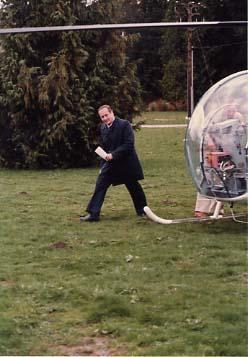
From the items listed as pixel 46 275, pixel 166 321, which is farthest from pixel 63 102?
pixel 166 321

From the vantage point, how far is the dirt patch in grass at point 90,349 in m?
4.80

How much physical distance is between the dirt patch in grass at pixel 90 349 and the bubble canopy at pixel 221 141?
3743 millimetres

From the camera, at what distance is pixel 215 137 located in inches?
342

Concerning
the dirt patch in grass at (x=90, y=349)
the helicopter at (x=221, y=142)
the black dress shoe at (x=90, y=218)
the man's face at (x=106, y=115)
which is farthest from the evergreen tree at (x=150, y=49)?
the dirt patch in grass at (x=90, y=349)

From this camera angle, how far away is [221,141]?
8.59 meters

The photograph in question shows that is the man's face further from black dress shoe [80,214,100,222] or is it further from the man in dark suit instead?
black dress shoe [80,214,100,222]

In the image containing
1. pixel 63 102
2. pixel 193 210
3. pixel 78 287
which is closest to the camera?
pixel 78 287

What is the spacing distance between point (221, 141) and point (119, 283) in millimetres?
2790

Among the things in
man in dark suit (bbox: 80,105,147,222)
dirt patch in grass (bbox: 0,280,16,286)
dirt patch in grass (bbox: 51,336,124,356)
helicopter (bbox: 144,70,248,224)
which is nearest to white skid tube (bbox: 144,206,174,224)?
man in dark suit (bbox: 80,105,147,222)

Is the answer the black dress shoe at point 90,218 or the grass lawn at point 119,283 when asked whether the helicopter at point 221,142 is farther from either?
the black dress shoe at point 90,218

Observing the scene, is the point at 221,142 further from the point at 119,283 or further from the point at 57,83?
the point at 57,83

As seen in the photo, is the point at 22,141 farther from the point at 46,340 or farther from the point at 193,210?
the point at 46,340

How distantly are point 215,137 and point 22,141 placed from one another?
9.98m

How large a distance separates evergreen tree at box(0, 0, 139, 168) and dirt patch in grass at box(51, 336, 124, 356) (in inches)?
489
